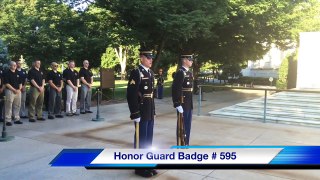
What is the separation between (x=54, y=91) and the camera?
34.9ft

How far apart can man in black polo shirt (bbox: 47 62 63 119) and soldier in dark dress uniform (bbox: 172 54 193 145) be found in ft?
18.8

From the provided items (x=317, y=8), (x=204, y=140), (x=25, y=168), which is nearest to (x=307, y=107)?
(x=204, y=140)

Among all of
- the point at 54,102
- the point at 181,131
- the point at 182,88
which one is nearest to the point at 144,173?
the point at 181,131

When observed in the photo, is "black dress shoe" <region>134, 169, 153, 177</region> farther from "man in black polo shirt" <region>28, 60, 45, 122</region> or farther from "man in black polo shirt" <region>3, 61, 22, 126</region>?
"man in black polo shirt" <region>28, 60, 45, 122</region>

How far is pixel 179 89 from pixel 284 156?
2.35 m

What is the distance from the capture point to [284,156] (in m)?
4.29

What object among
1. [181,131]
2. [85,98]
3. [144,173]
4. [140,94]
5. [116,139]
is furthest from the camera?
[85,98]

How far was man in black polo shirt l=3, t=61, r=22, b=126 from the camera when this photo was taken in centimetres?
919

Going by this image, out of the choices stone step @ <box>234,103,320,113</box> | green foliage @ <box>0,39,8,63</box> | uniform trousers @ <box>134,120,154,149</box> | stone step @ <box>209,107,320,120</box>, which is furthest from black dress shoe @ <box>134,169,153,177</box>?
green foliage @ <box>0,39,8,63</box>

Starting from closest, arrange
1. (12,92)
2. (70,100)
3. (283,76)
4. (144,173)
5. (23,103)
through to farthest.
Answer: (144,173) < (12,92) < (23,103) < (70,100) < (283,76)

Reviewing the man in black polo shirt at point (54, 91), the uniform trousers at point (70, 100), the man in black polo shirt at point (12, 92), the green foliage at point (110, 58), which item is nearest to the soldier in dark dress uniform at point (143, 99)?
the man in black polo shirt at point (12, 92)

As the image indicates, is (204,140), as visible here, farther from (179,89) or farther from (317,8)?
(317,8)

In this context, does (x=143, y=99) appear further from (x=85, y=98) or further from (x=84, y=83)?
(x=85, y=98)

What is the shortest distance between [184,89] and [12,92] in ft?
18.6
